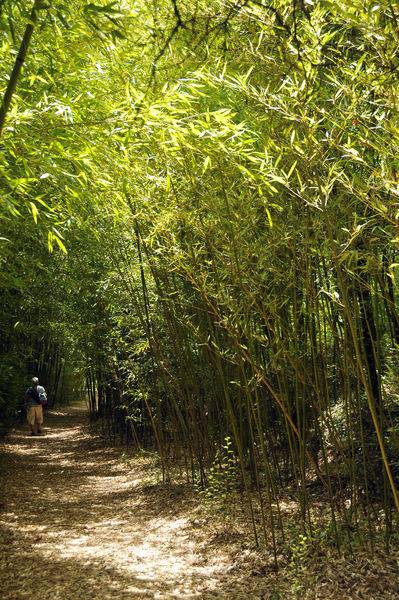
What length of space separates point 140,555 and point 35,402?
7328 millimetres

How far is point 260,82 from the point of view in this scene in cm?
301

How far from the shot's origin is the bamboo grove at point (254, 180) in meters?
2.29

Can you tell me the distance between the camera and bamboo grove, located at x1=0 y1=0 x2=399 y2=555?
2293mm

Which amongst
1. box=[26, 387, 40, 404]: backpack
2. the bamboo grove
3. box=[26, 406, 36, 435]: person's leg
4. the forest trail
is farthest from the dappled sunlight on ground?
box=[26, 406, 36, 435]: person's leg

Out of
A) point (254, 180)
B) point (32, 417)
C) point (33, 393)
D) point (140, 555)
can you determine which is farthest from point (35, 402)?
point (254, 180)

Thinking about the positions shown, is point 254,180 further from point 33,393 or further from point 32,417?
point 32,417

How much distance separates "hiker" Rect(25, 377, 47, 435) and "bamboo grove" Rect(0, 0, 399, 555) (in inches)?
223

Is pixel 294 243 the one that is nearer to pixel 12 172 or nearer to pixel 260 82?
pixel 260 82

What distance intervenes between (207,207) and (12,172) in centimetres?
112

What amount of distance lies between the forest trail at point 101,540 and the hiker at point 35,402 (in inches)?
107

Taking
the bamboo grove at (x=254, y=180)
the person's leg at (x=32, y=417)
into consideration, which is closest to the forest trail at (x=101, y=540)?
the bamboo grove at (x=254, y=180)

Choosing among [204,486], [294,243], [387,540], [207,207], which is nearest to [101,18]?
[207,207]

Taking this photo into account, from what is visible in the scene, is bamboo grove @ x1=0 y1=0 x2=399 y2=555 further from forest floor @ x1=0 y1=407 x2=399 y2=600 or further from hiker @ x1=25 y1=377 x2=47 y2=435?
hiker @ x1=25 y1=377 x2=47 y2=435

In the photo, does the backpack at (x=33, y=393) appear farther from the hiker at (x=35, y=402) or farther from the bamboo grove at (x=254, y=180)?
the bamboo grove at (x=254, y=180)
